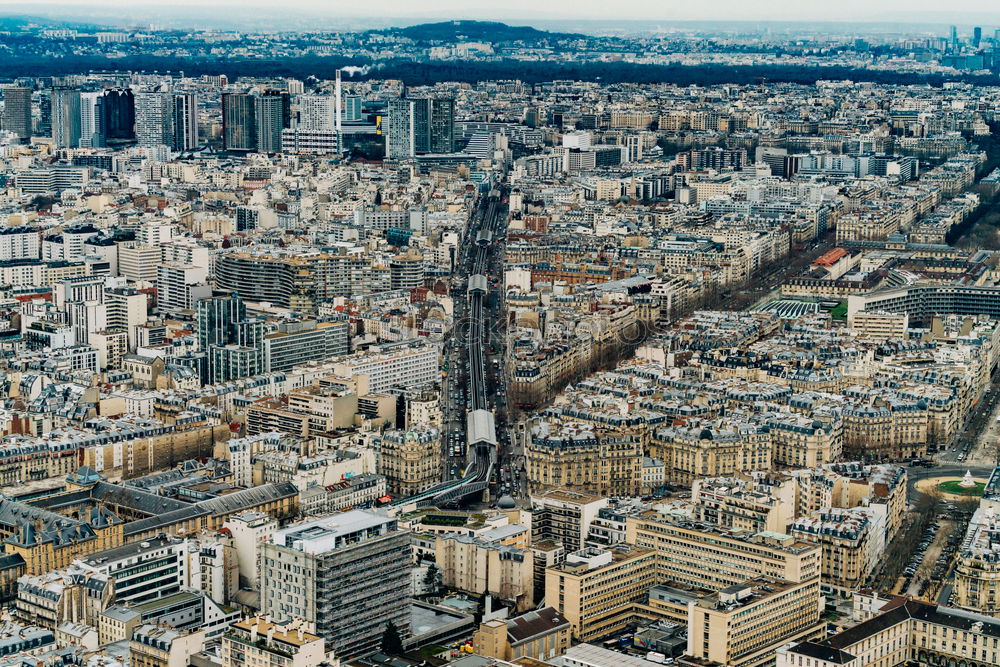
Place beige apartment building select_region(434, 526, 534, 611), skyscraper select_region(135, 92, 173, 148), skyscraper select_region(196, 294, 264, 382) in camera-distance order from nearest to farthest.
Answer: beige apartment building select_region(434, 526, 534, 611) < skyscraper select_region(196, 294, 264, 382) < skyscraper select_region(135, 92, 173, 148)

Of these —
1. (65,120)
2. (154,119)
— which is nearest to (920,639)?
(154,119)

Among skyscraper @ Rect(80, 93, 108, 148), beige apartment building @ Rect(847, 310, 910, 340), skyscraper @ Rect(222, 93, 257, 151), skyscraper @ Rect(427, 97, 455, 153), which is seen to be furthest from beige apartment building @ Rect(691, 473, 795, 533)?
skyscraper @ Rect(80, 93, 108, 148)

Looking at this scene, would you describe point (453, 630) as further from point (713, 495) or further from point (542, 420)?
point (542, 420)

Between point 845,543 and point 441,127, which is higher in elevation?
point 441,127

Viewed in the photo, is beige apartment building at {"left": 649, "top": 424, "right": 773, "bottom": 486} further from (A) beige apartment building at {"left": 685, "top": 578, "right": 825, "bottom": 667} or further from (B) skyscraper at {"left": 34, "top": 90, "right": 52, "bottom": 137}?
(B) skyscraper at {"left": 34, "top": 90, "right": 52, "bottom": 137}

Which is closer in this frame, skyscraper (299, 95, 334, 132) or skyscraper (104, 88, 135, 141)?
skyscraper (299, 95, 334, 132)

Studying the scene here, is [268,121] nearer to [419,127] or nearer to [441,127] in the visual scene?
[419,127]
